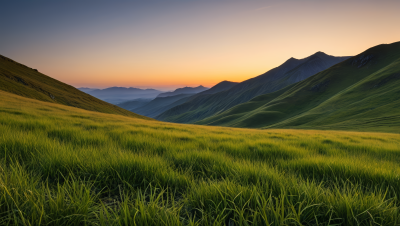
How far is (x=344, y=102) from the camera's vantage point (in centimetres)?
10331

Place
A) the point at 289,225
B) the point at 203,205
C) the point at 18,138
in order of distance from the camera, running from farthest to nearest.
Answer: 1. the point at 18,138
2. the point at 203,205
3. the point at 289,225

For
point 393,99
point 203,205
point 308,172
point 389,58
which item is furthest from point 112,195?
→ point 389,58

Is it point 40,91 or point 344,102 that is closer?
point 40,91

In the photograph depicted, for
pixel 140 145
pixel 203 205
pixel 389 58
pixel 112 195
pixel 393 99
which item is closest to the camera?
pixel 203 205

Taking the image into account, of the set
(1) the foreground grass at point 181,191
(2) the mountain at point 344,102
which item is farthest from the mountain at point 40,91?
(2) the mountain at point 344,102

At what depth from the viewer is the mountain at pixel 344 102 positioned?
226 ft

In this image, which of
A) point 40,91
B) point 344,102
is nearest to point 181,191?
point 40,91

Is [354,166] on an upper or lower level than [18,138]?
lower

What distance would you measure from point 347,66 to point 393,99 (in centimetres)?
14024

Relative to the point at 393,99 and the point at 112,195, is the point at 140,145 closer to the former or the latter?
the point at 112,195

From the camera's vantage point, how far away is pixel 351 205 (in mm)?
1319

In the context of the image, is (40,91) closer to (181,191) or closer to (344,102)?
(181,191)

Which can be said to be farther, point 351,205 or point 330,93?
point 330,93

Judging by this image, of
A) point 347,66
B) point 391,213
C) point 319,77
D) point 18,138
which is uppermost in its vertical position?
point 347,66
